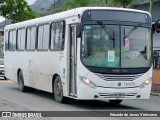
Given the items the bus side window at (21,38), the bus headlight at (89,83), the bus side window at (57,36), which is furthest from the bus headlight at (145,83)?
the bus side window at (21,38)

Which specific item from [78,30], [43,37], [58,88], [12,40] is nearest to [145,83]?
[78,30]

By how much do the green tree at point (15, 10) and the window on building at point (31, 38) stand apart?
109ft

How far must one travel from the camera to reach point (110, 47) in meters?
14.6

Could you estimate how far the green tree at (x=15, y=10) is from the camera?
5319 centimetres

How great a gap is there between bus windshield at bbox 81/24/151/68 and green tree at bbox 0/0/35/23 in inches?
1532

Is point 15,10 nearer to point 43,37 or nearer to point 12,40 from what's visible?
point 12,40

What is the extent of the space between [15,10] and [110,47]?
4033 centimetres

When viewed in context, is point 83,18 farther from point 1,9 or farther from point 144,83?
point 1,9

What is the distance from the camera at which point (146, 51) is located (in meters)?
15.1

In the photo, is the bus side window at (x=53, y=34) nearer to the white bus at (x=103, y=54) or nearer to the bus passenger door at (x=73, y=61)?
the white bus at (x=103, y=54)

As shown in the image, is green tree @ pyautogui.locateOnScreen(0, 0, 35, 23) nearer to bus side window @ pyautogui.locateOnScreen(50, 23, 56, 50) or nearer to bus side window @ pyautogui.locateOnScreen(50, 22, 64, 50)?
bus side window @ pyautogui.locateOnScreen(50, 23, 56, 50)

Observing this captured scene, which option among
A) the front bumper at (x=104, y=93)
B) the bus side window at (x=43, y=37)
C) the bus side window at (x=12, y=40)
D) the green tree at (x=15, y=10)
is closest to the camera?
the front bumper at (x=104, y=93)

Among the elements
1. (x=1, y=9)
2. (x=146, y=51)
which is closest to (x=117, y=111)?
(x=146, y=51)

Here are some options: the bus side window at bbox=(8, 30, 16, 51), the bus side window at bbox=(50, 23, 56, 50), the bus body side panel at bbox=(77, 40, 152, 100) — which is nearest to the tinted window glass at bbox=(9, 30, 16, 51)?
the bus side window at bbox=(8, 30, 16, 51)
